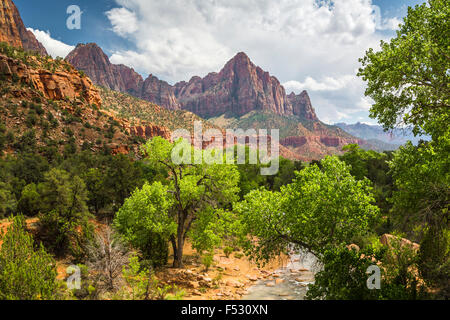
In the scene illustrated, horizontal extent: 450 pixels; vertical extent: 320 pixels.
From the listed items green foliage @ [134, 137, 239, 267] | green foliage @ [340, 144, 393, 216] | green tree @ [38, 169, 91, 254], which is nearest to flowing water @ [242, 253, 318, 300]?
green foliage @ [134, 137, 239, 267]

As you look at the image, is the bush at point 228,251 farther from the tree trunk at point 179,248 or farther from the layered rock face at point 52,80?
the layered rock face at point 52,80

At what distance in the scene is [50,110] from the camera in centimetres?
5675

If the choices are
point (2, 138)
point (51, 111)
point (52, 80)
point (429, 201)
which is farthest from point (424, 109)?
point (52, 80)

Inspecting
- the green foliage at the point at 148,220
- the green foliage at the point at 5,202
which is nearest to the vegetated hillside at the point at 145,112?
the green foliage at the point at 5,202

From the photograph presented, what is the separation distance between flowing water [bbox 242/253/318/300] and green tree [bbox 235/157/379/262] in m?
4.26

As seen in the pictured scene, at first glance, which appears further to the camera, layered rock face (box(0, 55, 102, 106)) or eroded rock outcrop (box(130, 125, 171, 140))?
eroded rock outcrop (box(130, 125, 171, 140))

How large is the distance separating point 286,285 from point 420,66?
51.8 feet

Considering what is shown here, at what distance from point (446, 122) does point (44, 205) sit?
24.9 m

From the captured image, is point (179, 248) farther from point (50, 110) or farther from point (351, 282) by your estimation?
point (50, 110)

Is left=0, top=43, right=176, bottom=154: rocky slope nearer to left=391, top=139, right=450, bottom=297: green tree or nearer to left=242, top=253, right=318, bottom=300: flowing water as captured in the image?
left=242, top=253, right=318, bottom=300: flowing water

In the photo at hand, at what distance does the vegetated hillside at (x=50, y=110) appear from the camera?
156ft

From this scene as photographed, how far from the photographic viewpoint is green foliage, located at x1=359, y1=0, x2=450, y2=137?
7.97 meters

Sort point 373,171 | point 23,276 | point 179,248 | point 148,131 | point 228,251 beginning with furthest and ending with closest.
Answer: point 148,131 < point 373,171 < point 228,251 < point 179,248 < point 23,276
